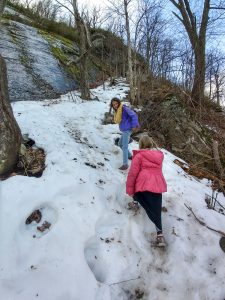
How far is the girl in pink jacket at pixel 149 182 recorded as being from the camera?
175 inches

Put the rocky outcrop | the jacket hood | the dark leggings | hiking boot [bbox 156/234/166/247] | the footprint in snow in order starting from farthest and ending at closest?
the rocky outcrop → the jacket hood → the dark leggings → hiking boot [bbox 156/234/166/247] → the footprint in snow

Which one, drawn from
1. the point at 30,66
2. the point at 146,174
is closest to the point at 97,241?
the point at 146,174

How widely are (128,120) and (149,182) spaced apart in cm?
206

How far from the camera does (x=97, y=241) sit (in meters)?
4.23

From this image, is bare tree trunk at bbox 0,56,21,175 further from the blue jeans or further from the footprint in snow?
the blue jeans

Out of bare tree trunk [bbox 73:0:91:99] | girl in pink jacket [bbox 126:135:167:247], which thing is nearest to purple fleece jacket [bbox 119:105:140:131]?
girl in pink jacket [bbox 126:135:167:247]

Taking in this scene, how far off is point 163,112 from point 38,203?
5627 mm

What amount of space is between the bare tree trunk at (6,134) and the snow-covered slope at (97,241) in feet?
1.04

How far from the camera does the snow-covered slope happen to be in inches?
143

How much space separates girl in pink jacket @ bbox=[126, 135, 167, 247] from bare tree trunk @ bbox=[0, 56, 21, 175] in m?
1.92

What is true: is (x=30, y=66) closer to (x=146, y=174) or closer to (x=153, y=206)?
(x=146, y=174)

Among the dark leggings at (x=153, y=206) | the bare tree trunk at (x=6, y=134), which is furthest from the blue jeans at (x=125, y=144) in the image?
the bare tree trunk at (x=6, y=134)

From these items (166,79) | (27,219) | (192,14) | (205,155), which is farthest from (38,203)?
(166,79)

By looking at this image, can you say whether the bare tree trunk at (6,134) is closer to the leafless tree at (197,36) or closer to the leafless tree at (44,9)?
the leafless tree at (197,36)
